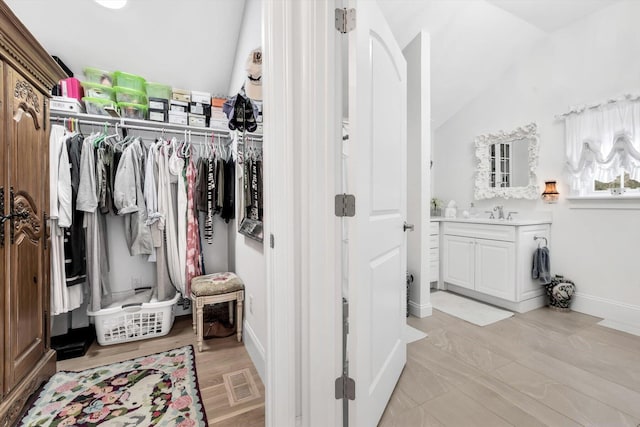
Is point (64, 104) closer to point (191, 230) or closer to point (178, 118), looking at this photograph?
point (178, 118)

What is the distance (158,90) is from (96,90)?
445mm

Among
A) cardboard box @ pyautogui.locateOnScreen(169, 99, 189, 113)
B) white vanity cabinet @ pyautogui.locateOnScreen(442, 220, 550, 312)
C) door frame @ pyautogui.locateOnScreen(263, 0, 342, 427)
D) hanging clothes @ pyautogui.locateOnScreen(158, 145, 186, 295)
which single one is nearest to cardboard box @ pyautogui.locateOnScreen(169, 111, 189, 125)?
cardboard box @ pyautogui.locateOnScreen(169, 99, 189, 113)

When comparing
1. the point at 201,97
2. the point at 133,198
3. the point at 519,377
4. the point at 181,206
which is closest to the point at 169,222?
the point at 181,206

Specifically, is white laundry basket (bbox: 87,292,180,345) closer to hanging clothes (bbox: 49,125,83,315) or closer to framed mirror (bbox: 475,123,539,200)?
hanging clothes (bbox: 49,125,83,315)

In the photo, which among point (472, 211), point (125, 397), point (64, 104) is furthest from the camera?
point (472, 211)

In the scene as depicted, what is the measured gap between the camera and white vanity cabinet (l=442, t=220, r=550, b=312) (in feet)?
8.93

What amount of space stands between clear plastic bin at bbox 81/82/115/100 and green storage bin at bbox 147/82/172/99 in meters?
0.28

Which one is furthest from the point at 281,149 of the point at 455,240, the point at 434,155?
the point at 434,155

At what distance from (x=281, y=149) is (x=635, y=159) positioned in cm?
306

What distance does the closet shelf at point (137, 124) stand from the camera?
2.21m

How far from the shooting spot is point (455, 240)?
325cm

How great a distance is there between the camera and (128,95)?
95.8 inches

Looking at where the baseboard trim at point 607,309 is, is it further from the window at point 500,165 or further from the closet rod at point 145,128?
the closet rod at point 145,128

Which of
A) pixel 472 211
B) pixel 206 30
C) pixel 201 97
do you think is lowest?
pixel 472 211
